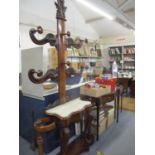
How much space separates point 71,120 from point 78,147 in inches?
26.4

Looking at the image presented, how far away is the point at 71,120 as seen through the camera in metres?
1.75

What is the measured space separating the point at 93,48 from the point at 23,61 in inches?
180

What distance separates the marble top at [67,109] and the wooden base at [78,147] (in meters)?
0.63

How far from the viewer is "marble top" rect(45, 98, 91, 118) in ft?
5.66

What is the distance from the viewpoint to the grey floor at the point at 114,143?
223 cm

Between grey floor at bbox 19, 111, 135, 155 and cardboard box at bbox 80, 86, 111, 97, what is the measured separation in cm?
76

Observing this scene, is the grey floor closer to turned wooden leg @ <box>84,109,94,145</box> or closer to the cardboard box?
turned wooden leg @ <box>84,109,94,145</box>

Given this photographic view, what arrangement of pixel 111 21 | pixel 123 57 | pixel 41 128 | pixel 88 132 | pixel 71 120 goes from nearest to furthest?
pixel 41 128
pixel 71 120
pixel 88 132
pixel 111 21
pixel 123 57

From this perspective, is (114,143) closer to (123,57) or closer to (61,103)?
(61,103)

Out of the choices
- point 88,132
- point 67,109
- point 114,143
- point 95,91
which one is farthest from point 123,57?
point 67,109

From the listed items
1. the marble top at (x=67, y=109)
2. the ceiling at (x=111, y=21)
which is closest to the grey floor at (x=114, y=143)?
the marble top at (x=67, y=109)

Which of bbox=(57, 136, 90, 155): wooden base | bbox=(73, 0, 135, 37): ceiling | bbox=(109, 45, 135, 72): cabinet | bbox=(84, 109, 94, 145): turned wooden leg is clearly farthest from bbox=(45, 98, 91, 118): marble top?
bbox=(109, 45, 135, 72): cabinet

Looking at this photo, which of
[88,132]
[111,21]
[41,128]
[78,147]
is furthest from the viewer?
[111,21]
